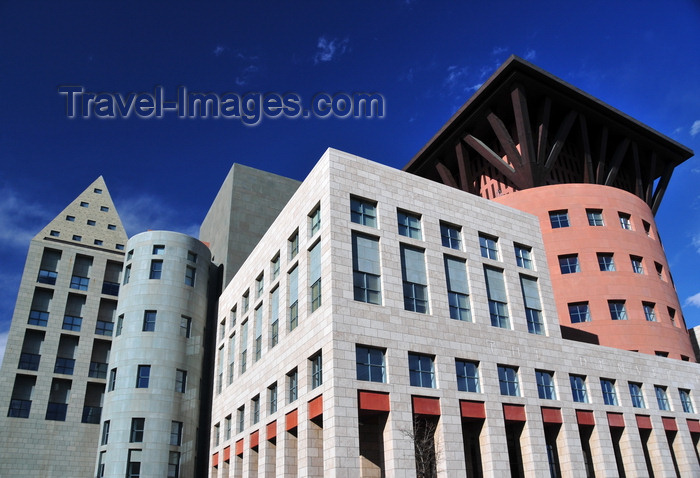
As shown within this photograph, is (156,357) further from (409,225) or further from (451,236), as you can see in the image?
(451,236)

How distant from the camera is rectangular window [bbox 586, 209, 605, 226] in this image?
2167 inches

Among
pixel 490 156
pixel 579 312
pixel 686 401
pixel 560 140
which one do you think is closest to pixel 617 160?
pixel 560 140

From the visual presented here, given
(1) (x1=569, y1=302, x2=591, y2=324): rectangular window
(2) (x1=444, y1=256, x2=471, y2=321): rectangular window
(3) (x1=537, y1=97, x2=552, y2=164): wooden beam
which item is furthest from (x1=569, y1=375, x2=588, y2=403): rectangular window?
(3) (x1=537, y1=97, x2=552, y2=164): wooden beam

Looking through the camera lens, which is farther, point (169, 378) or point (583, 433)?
point (169, 378)

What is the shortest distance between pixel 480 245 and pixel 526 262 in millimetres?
4391

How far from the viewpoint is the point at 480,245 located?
39969 millimetres

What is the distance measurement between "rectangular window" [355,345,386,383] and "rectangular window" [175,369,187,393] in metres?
26.1

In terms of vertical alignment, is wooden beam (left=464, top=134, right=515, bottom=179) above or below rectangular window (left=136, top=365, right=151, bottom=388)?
above

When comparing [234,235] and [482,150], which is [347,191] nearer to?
[234,235]

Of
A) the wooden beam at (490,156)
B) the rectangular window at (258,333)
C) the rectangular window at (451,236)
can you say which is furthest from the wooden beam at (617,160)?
the rectangular window at (258,333)

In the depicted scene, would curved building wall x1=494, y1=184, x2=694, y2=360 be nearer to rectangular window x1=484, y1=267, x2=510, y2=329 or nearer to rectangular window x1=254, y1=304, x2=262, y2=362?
rectangular window x1=484, y1=267, x2=510, y2=329

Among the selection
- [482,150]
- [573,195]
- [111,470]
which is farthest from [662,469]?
[111,470]

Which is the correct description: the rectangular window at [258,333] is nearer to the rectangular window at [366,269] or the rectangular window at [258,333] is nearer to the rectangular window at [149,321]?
the rectangular window at [366,269]

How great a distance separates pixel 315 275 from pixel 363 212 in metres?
4.87
